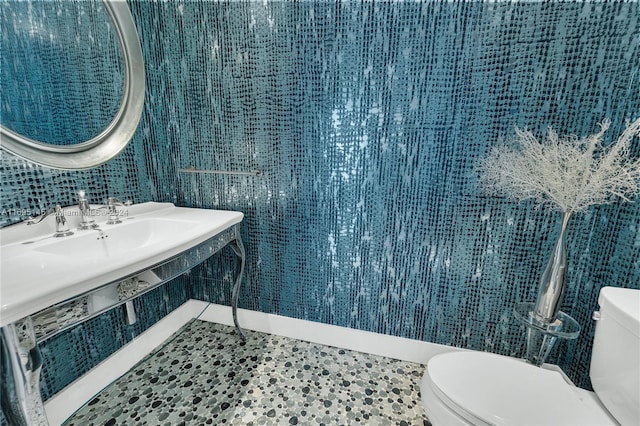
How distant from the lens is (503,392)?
986mm

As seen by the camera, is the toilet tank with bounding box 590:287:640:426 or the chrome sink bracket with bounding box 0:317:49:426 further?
the toilet tank with bounding box 590:287:640:426

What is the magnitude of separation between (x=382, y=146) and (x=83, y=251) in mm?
1347

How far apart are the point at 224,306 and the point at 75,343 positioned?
30.2 inches

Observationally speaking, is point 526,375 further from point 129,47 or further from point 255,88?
point 129,47

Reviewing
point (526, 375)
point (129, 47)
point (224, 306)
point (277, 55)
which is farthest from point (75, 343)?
point (526, 375)

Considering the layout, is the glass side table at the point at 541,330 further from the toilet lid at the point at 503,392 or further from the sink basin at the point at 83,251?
the sink basin at the point at 83,251

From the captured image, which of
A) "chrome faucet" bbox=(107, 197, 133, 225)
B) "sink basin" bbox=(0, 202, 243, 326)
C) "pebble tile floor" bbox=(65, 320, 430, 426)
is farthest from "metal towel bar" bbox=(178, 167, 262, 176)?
"pebble tile floor" bbox=(65, 320, 430, 426)

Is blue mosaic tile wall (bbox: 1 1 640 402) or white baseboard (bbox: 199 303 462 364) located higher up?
blue mosaic tile wall (bbox: 1 1 640 402)

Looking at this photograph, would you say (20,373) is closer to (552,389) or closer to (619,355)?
(552,389)

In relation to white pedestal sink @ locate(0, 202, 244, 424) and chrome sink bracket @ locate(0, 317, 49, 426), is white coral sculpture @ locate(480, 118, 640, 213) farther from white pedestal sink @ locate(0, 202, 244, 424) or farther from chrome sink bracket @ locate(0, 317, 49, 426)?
chrome sink bracket @ locate(0, 317, 49, 426)

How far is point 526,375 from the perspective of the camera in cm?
105

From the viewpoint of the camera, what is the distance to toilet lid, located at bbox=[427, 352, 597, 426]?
2.89 feet

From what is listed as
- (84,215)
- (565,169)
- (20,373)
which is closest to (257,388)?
(20,373)

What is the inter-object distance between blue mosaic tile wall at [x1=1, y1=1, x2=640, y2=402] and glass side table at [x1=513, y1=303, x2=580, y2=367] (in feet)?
0.45
